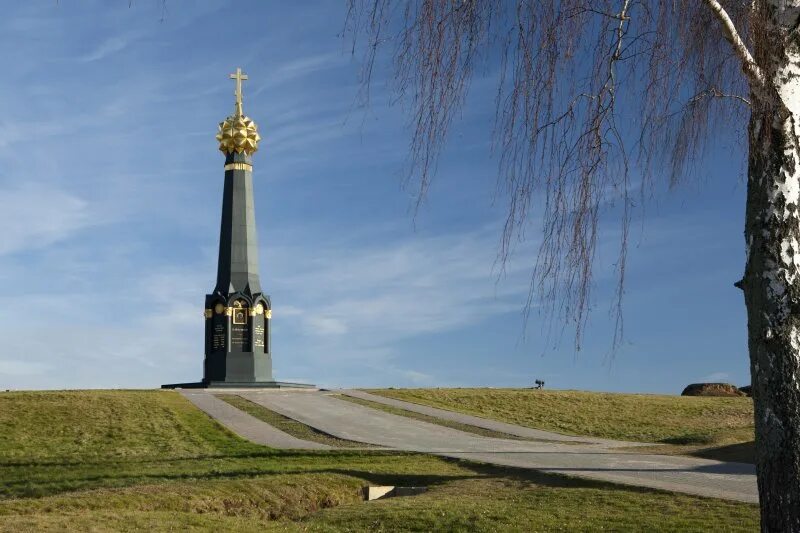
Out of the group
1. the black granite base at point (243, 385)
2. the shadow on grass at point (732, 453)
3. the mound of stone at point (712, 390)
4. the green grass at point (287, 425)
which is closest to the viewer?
the shadow on grass at point (732, 453)

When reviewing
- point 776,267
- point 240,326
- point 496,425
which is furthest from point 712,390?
point 776,267

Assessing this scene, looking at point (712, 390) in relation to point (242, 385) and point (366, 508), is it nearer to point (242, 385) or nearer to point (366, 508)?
point (242, 385)

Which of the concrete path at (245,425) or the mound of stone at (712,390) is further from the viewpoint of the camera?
the mound of stone at (712,390)

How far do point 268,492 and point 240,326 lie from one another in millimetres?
21689

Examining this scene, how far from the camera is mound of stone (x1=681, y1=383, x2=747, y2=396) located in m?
38.0

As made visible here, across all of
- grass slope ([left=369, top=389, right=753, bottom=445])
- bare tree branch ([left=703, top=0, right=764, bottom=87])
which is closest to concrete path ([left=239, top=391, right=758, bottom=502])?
grass slope ([left=369, top=389, right=753, bottom=445])

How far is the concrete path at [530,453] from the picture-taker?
593 inches

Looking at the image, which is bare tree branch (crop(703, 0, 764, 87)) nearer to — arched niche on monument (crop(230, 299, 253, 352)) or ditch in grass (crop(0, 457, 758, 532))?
ditch in grass (crop(0, 457, 758, 532))

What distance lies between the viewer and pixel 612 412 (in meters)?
31.1

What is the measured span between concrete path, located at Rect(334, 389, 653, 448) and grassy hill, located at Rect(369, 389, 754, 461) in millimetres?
990

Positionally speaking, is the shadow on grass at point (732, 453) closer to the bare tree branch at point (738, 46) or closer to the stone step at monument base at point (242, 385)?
the bare tree branch at point (738, 46)

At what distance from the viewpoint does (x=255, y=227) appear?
36.8m

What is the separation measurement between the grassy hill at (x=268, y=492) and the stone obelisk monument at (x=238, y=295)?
1142cm

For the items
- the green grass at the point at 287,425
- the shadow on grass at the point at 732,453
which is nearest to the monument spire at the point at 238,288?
the green grass at the point at 287,425
